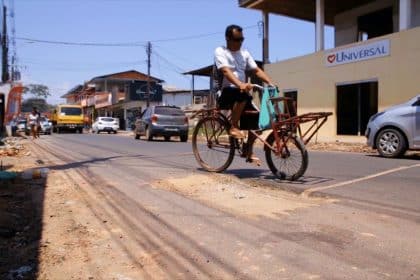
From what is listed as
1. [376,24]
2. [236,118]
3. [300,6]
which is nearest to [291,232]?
[236,118]

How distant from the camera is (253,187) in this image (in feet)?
20.9

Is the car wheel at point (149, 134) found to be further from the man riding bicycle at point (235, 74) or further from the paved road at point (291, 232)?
the man riding bicycle at point (235, 74)

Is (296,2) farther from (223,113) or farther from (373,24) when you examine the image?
(223,113)

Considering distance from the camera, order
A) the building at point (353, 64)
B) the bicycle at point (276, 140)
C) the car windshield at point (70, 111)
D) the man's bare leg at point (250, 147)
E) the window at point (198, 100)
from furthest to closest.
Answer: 1. the window at point (198, 100)
2. the car windshield at point (70, 111)
3. the building at point (353, 64)
4. the man's bare leg at point (250, 147)
5. the bicycle at point (276, 140)

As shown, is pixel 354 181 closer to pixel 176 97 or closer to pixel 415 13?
pixel 415 13

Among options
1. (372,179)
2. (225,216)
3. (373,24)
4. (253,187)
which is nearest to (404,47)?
(373,24)

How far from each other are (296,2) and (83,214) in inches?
832

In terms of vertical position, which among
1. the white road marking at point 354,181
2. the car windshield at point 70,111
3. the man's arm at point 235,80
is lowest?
the white road marking at point 354,181

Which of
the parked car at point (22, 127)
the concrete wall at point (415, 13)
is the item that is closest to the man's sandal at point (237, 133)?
the concrete wall at point (415, 13)

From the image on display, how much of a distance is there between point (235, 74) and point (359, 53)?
1287 cm

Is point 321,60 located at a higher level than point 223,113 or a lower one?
higher

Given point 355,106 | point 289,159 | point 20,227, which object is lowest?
point 20,227

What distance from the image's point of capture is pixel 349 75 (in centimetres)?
1897

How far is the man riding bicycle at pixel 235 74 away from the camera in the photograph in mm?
6855
